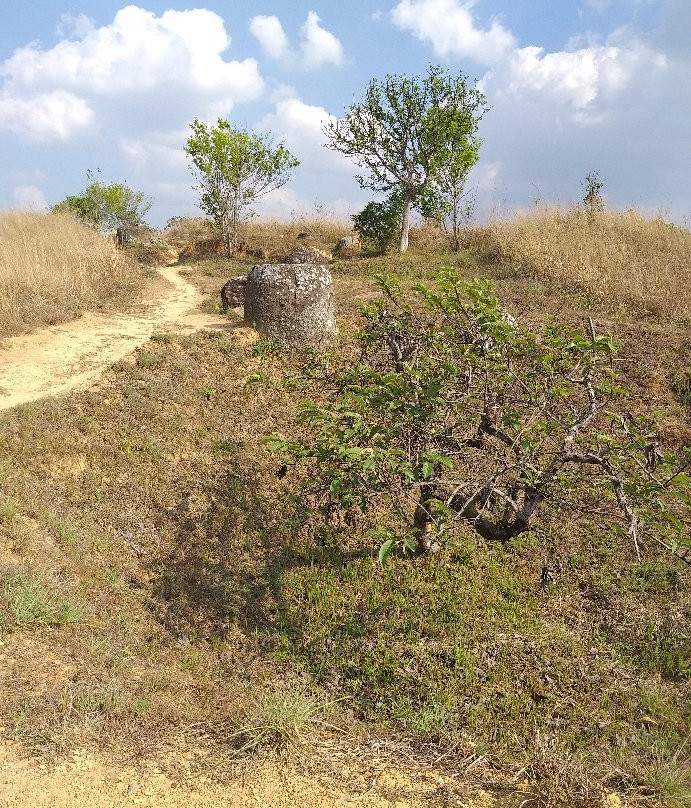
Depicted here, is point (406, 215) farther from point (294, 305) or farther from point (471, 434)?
point (471, 434)

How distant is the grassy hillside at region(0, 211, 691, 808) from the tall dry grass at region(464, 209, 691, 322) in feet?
14.9

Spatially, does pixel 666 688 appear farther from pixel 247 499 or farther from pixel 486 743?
pixel 247 499

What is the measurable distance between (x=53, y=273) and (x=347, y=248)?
11700mm

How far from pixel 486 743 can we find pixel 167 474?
5054mm

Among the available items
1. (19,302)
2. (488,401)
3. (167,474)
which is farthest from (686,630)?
(19,302)

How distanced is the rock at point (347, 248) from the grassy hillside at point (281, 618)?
45.8ft

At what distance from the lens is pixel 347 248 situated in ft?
71.1

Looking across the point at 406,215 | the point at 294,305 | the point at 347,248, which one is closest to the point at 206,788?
the point at 294,305

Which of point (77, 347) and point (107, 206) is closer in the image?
point (77, 347)

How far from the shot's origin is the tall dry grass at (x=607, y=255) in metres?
12.5

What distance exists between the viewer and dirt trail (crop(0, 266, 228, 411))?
8.79 metres

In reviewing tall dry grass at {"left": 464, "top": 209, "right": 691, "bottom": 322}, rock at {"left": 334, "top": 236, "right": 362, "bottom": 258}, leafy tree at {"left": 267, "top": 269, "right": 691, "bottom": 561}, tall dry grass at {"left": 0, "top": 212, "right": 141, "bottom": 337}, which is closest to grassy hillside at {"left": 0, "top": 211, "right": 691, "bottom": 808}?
leafy tree at {"left": 267, "top": 269, "right": 691, "bottom": 561}

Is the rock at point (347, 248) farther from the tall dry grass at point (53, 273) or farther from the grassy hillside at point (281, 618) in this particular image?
the grassy hillside at point (281, 618)

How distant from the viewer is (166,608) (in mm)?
5566
